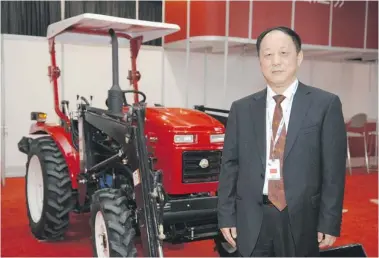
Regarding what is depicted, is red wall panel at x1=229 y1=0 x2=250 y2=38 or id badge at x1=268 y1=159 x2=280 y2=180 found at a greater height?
red wall panel at x1=229 y1=0 x2=250 y2=38

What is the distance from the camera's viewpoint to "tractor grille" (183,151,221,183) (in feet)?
8.44

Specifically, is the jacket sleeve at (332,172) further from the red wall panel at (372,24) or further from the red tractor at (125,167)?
the red wall panel at (372,24)

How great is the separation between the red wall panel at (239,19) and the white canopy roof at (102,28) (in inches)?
87.4

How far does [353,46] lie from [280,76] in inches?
220

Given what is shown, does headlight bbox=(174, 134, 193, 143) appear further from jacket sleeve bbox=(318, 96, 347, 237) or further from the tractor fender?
jacket sleeve bbox=(318, 96, 347, 237)

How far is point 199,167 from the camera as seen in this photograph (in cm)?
260

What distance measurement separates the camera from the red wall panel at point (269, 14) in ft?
18.9

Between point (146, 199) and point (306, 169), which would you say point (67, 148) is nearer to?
point (146, 199)

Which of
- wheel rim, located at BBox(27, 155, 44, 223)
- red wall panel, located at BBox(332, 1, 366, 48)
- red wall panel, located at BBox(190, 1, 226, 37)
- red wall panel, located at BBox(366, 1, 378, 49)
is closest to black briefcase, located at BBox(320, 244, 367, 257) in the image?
wheel rim, located at BBox(27, 155, 44, 223)

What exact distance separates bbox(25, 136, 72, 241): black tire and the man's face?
6.91 ft

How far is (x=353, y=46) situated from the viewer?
6.59 meters

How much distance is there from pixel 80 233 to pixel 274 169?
8.11 feet

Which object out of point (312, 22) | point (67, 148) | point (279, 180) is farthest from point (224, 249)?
point (312, 22)

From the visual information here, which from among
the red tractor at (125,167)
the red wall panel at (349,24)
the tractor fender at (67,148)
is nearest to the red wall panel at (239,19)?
the red wall panel at (349,24)
